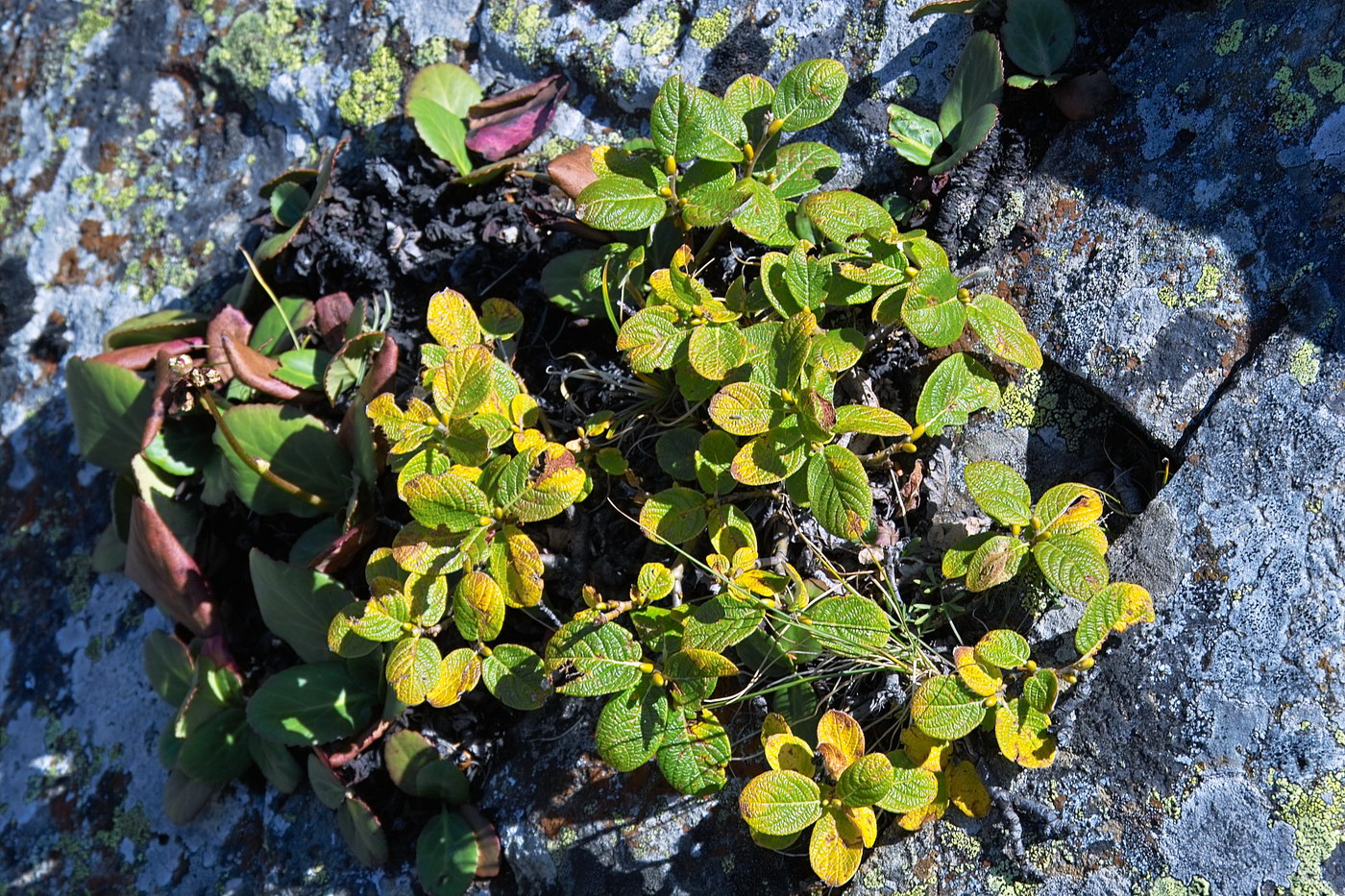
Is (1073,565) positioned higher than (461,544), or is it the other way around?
(1073,565)

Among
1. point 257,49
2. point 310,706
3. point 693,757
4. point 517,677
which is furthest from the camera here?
point 257,49

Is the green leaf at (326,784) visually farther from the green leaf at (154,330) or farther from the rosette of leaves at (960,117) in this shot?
the rosette of leaves at (960,117)

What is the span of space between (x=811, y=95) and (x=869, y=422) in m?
0.73

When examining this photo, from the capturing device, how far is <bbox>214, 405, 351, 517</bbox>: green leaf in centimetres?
224

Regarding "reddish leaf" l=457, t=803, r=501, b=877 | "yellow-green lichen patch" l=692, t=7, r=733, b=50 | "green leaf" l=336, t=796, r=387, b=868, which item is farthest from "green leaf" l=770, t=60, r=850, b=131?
"green leaf" l=336, t=796, r=387, b=868

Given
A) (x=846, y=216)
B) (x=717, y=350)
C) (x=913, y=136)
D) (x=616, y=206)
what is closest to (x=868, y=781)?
(x=717, y=350)

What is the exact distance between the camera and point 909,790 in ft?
5.22

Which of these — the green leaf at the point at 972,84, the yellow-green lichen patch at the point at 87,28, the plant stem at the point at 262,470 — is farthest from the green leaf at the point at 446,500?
the yellow-green lichen patch at the point at 87,28

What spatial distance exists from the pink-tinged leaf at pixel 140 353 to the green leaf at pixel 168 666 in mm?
704

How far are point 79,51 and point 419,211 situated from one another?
1.62m

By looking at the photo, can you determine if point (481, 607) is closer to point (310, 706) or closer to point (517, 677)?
point (517, 677)

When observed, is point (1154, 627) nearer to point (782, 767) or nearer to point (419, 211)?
point (782, 767)

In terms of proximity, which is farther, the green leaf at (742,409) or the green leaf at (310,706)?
the green leaf at (310,706)

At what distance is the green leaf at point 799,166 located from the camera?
6.55 ft
